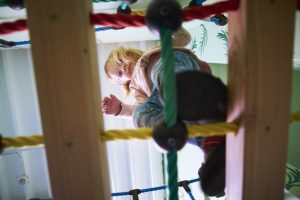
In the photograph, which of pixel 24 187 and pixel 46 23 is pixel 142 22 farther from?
pixel 24 187

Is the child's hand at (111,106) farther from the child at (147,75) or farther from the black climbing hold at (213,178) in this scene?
the black climbing hold at (213,178)

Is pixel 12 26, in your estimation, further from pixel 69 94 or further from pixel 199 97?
pixel 199 97

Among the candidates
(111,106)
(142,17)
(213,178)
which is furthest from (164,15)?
(111,106)

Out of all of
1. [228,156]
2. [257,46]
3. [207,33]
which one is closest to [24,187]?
[207,33]

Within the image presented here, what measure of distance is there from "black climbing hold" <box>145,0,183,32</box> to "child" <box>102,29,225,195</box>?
12.2 inches

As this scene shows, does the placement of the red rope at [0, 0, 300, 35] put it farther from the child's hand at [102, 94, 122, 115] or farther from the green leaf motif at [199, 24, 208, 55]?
the green leaf motif at [199, 24, 208, 55]

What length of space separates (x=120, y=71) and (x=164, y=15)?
955 mm

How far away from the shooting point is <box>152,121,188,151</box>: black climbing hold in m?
0.26

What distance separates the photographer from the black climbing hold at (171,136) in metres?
0.26

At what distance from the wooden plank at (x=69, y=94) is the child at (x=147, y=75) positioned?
25cm

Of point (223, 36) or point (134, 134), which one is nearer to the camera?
point (134, 134)

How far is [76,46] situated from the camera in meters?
0.27

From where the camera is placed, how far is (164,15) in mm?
241

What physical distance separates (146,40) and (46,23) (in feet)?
5.54
